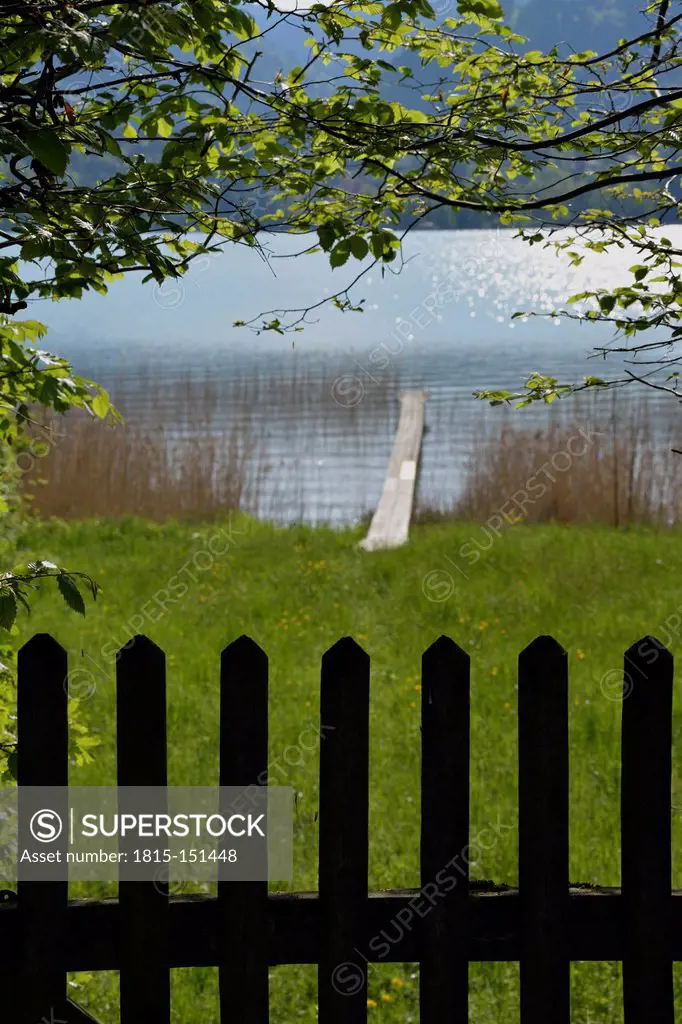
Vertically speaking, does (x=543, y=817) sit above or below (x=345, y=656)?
below

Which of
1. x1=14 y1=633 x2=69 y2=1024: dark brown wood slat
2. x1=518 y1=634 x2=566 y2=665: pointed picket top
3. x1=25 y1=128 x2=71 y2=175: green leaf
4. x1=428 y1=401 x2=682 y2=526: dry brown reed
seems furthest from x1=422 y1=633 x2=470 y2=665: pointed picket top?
x1=428 y1=401 x2=682 y2=526: dry brown reed

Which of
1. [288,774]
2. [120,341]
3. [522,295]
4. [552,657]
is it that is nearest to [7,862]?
[552,657]

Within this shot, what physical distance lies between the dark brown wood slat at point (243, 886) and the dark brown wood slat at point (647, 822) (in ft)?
2.29

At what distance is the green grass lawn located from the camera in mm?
3771

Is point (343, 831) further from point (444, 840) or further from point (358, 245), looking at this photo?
point (358, 245)

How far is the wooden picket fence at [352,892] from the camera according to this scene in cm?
184

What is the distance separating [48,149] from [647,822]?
1.66 m

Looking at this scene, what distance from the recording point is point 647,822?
75.4 inches

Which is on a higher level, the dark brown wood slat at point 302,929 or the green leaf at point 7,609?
the green leaf at point 7,609

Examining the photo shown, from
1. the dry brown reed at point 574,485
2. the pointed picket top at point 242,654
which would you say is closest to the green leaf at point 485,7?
the pointed picket top at point 242,654

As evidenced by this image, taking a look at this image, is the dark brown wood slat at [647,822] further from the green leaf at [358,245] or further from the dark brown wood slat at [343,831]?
the green leaf at [358,245]

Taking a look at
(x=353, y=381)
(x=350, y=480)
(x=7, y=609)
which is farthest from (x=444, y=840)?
(x=353, y=381)

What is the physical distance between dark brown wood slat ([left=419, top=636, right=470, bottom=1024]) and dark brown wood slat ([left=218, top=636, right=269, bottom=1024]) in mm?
306

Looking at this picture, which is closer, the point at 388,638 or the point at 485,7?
the point at 485,7
